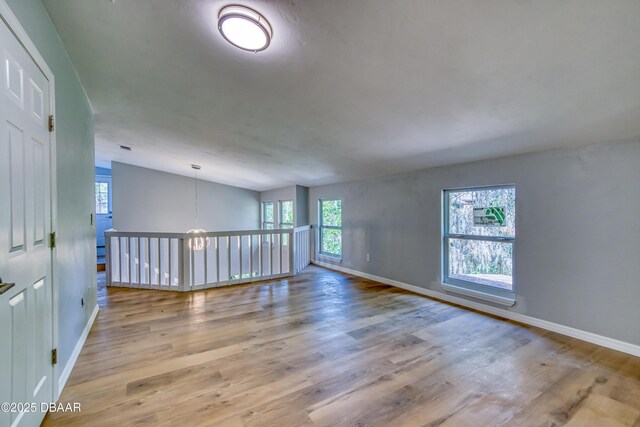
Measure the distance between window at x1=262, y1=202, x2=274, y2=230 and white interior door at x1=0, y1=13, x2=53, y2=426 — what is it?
6.86m

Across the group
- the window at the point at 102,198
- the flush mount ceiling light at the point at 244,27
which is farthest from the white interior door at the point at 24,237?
the window at the point at 102,198

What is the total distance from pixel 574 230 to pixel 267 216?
24.5ft

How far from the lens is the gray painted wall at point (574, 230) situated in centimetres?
250

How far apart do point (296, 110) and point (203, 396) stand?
8.13ft

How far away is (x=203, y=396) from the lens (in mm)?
1863

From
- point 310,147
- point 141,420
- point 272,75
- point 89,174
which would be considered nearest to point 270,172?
point 310,147

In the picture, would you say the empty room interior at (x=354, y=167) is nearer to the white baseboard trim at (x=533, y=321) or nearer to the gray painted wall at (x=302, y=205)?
the white baseboard trim at (x=533, y=321)

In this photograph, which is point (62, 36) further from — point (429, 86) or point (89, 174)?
point (429, 86)

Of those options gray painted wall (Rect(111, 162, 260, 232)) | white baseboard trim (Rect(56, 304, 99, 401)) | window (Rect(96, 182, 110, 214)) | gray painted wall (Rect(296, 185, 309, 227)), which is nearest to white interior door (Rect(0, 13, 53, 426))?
white baseboard trim (Rect(56, 304, 99, 401))

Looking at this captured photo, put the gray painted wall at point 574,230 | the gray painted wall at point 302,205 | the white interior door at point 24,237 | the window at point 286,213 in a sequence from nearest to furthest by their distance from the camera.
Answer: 1. the white interior door at point 24,237
2. the gray painted wall at point 574,230
3. the gray painted wall at point 302,205
4. the window at point 286,213

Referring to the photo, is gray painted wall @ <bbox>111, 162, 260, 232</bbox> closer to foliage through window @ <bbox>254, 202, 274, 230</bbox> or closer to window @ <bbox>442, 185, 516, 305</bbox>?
foliage through window @ <bbox>254, 202, 274, 230</bbox>

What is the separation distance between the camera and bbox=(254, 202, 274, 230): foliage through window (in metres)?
8.62

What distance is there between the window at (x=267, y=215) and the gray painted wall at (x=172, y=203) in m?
0.25

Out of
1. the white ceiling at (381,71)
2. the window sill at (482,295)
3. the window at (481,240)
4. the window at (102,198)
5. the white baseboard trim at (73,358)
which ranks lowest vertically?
the white baseboard trim at (73,358)
